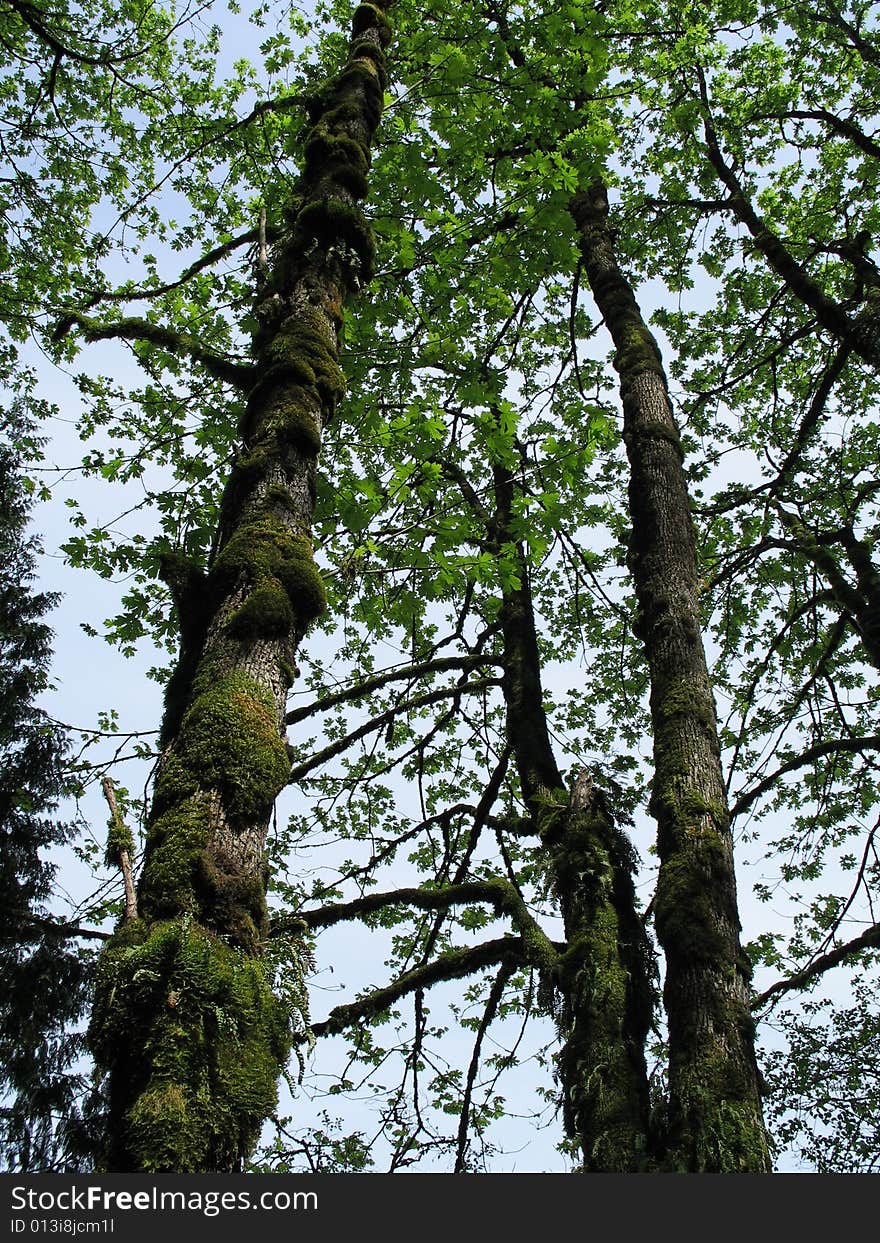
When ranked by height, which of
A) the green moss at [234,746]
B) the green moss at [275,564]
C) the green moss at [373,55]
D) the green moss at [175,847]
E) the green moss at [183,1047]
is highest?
the green moss at [373,55]

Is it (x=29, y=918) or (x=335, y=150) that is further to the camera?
(x=29, y=918)

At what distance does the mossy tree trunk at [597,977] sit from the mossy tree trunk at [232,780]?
4.43 feet

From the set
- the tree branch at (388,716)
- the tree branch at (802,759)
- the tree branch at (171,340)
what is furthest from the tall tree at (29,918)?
the tree branch at (802,759)

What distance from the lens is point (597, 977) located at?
16.3 feet

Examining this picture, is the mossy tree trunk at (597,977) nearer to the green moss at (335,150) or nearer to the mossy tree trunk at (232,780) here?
the mossy tree trunk at (232,780)

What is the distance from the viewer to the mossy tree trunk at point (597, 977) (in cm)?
432

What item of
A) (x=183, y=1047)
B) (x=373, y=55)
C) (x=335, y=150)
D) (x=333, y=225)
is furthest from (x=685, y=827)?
(x=373, y=55)

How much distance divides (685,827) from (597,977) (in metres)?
1.13

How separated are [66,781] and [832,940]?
344 inches

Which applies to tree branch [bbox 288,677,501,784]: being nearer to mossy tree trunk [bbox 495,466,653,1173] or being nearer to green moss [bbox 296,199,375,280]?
mossy tree trunk [bbox 495,466,653,1173]

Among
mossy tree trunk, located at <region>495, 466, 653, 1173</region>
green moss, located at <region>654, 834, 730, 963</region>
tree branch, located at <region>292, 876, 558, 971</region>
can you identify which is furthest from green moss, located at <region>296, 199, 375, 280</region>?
tree branch, located at <region>292, 876, 558, 971</region>

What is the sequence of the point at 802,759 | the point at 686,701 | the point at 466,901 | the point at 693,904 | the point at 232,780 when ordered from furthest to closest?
the point at 802,759 → the point at 466,901 → the point at 686,701 → the point at 693,904 → the point at 232,780

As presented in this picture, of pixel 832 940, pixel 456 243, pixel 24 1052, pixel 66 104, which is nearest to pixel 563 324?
pixel 456 243

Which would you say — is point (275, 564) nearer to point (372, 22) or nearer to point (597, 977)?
point (597, 977)
